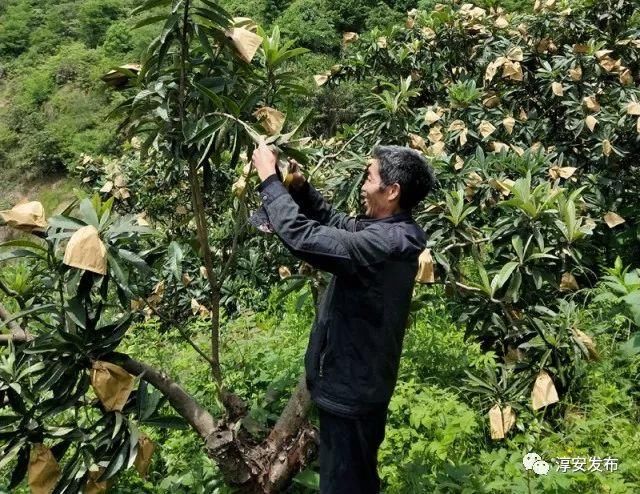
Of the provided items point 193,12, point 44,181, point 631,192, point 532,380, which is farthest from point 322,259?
point 44,181

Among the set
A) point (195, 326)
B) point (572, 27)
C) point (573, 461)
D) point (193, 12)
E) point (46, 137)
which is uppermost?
point (193, 12)

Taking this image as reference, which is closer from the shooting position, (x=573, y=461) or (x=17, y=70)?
(x=573, y=461)

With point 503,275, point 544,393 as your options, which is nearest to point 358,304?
point 503,275

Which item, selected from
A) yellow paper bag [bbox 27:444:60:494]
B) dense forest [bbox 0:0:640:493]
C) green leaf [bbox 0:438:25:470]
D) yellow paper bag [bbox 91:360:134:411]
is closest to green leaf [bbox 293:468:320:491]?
dense forest [bbox 0:0:640:493]

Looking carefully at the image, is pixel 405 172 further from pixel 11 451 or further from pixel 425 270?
pixel 11 451

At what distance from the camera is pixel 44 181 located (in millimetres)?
17562

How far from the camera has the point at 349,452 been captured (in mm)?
1721

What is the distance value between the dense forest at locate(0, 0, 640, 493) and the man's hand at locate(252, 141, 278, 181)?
88 mm

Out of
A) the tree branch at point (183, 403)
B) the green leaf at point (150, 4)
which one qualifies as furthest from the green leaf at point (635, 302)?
the green leaf at point (150, 4)

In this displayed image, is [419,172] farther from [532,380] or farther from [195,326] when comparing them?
[195,326]

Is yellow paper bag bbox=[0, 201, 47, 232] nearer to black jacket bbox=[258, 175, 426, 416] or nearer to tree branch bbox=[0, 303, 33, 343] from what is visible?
tree branch bbox=[0, 303, 33, 343]

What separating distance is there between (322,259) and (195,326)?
3185mm

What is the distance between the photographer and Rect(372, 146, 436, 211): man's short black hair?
5.25ft

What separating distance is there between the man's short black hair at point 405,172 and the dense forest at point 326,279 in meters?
0.31
